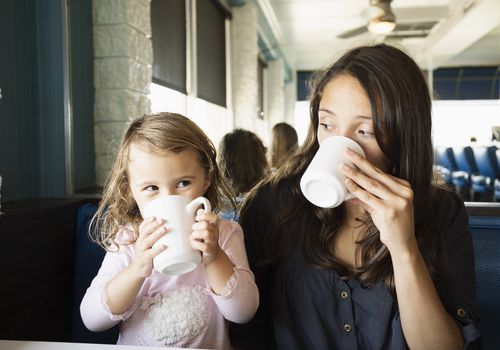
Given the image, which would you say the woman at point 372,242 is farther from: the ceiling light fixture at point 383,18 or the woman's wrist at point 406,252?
the ceiling light fixture at point 383,18

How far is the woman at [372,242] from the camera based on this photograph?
2.71 ft

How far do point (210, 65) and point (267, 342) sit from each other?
458 centimetres

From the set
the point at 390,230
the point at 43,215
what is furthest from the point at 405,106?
the point at 43,215

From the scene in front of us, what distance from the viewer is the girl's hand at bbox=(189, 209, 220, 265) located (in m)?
0.75

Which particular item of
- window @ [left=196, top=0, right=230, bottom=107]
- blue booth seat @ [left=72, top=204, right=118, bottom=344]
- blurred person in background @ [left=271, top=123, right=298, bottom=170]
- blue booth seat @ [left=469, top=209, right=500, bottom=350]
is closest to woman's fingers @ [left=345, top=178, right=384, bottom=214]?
blue booth seat @ [left=469, top=209, right=500, bottom=350]

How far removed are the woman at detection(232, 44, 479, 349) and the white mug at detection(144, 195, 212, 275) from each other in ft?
0.93

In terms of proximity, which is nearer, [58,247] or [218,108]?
[58,247]

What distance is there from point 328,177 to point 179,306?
0.48 metres

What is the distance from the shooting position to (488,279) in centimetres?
133

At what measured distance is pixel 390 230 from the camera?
78cm

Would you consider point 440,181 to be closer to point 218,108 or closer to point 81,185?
point 81,185

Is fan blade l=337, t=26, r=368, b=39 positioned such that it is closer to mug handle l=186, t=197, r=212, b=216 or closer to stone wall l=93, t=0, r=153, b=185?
stone wall l=93, t=0, r=153, b=185

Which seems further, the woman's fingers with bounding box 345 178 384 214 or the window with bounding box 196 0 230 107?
the window with bounding box 196 0 230 107

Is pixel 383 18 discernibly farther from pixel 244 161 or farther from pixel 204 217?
pixel 204 217
